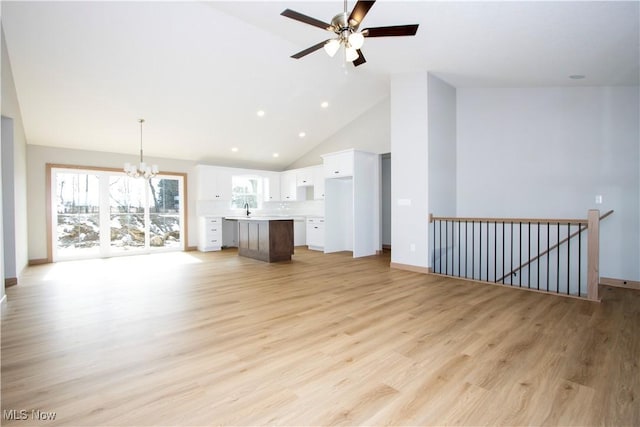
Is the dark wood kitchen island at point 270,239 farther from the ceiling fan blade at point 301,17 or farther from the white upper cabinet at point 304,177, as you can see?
the ceiling fan blade at point 301,17

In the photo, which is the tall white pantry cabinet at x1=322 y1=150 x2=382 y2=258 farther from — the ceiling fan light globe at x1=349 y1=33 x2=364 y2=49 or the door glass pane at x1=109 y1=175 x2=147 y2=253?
the door glass pane at x1=109 y1=175 x2=147 y2=253

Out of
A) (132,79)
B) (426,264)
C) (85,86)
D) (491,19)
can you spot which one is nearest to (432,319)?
(426,264)

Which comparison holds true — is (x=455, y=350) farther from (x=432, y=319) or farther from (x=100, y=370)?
(x=100, y=370)

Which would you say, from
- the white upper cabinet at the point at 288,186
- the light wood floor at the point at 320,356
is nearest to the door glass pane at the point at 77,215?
the light wood floor at the point at 320,356

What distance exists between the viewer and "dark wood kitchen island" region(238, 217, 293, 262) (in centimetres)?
618

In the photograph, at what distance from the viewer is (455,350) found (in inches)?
92.6

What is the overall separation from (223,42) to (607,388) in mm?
5705

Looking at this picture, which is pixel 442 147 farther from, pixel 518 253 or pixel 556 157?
pixel 518 253

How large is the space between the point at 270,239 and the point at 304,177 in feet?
9.48

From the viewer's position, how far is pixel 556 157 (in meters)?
5.14

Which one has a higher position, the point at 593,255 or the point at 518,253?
the point at 593,255

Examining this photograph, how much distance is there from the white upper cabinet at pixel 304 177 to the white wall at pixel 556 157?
380cm

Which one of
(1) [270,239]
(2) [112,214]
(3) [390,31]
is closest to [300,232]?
(1) [270,239]

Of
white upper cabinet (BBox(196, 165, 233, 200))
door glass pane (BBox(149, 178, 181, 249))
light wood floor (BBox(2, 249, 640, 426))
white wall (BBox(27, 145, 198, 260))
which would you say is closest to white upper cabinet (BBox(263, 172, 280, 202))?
white upper cabinet (BBox(196, 165, 233, 200))
